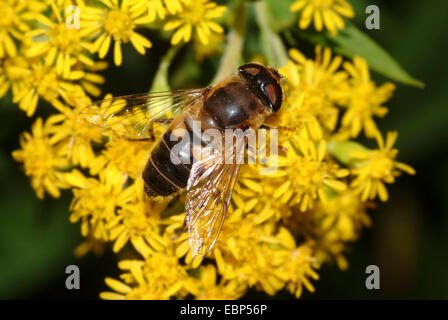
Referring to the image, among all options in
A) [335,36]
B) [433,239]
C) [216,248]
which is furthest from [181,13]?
[433,239]

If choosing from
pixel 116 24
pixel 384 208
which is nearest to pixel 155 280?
pixel 116 24

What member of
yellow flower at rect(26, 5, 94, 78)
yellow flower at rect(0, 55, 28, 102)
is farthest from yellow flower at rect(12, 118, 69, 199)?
yellow flower at rect(26, 5, 94, 78)

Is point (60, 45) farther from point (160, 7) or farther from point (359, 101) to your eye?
point (359, 101)

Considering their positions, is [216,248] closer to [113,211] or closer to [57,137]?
[113,211]

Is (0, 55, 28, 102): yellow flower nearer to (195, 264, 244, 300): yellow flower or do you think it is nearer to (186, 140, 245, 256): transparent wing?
(186, 140, 245, 256): transparent wing

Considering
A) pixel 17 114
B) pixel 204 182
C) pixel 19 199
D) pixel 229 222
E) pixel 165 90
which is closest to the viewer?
pixel 204 182

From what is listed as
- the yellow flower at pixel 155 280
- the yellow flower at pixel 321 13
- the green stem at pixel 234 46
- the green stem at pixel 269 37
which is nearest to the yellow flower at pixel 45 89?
the green stem at pixel 234 46
